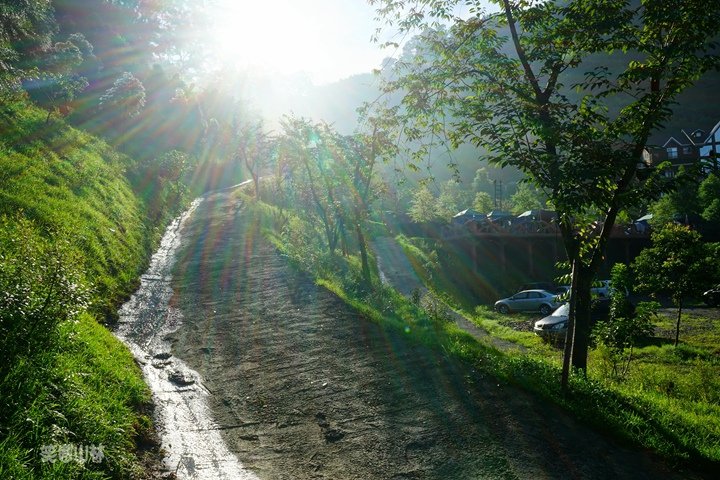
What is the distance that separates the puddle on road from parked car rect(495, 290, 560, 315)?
20.7 m

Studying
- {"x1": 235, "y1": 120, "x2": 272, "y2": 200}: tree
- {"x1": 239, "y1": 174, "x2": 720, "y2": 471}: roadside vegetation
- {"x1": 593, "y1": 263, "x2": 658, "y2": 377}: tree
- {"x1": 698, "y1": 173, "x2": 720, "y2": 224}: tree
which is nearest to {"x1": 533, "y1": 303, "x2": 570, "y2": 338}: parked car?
{"x1": 239, "y1": 174, "x2": 720, "y2": 471}: roadside vegetation

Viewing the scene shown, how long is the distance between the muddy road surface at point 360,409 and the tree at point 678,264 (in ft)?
46.9

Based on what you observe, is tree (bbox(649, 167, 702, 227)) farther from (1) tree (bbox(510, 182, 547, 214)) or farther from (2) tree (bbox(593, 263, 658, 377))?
(2) tree (bbox(593, 263, 658, 377))

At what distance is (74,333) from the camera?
754 centimetres

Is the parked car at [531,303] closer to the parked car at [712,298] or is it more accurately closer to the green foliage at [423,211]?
the parked car at [712,298]

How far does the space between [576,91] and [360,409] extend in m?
6.48

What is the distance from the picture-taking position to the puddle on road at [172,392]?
6516 mm

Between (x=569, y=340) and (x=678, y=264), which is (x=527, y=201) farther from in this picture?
(x=569, y=340)

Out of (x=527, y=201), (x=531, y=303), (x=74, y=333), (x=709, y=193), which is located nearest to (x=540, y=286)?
(x=531, y=303)

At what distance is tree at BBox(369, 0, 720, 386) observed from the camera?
681 centimetres

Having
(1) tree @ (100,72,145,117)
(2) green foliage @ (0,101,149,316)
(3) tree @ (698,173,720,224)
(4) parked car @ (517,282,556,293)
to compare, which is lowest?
(4) parked car @ (517,282,556,293)

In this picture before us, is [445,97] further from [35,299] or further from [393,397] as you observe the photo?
[35,299]

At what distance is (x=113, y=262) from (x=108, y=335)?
5.34 metres

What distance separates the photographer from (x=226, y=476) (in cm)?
628
